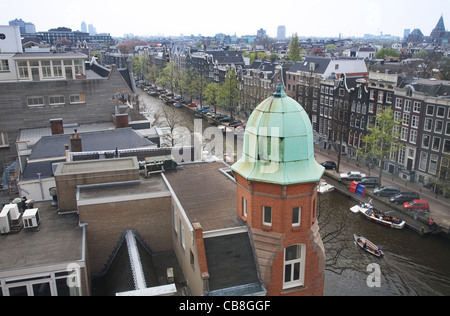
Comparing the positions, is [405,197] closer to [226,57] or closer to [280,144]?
[280,144]

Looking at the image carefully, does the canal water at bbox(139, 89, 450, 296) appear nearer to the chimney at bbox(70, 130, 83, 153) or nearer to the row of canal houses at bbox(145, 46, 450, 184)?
the row of canal houses at bbox(145, 46, 450, 184)

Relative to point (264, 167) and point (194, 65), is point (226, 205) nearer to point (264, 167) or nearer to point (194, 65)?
point (264, 167)

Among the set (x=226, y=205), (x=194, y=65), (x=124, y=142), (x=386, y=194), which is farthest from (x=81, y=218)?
(x=194, y=65)

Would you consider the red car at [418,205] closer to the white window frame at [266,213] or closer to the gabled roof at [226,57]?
the white window frame at [266,213]

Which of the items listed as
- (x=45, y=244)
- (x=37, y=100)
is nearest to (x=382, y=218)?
(x=45, y=244)

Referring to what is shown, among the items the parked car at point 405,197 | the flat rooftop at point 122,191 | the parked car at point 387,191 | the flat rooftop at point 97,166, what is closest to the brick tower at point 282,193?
the flat rooftop at point 122,191

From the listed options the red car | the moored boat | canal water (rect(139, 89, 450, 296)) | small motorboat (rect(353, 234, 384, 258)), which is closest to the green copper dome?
canal water (rect(139, 89, 450, 296))
